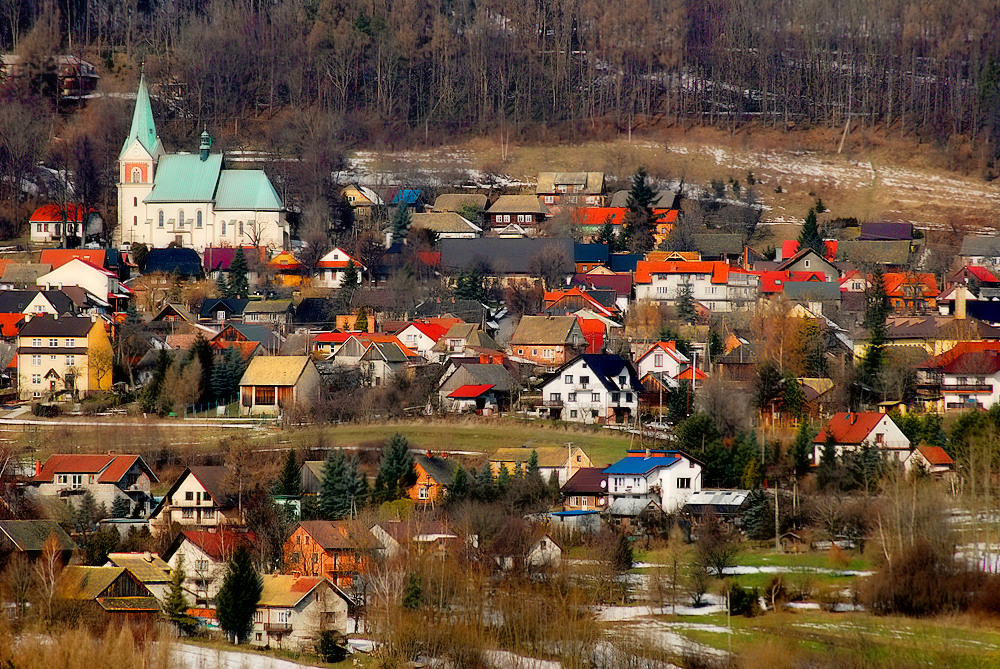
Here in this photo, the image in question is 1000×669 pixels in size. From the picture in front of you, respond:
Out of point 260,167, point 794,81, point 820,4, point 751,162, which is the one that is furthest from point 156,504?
point 820,4

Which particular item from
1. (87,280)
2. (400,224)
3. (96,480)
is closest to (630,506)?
(96,480)

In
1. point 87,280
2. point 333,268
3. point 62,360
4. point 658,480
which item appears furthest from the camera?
point 333,268

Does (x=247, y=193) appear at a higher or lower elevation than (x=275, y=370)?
higher

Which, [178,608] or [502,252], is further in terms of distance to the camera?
[502,252]

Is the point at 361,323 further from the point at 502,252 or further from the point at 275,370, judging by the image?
the point at 502,252

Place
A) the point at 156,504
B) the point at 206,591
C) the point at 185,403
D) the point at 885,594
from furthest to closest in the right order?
the point at 185,403
the point at 156,504
the point at 206,591
the point at 885,594

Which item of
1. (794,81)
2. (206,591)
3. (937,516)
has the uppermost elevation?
(794,81)

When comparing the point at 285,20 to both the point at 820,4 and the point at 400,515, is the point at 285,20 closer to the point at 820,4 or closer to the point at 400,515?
the point at 820,4
